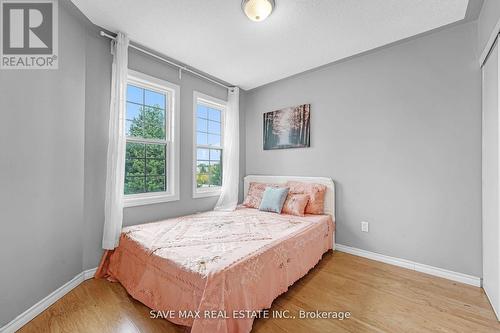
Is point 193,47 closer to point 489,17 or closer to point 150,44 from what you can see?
point 150,44

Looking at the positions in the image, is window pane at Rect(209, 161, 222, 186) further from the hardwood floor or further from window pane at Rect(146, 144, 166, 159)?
the hardwood floor

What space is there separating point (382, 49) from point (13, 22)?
3475 mm

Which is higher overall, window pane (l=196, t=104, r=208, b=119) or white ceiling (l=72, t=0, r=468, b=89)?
white ceiling (l=72, t=0, r=468, b=89)

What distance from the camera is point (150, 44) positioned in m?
2.39

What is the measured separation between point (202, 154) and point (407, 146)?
2.68 metres

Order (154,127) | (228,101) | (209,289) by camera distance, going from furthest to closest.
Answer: (228,101) → (154,127) → (209,289)

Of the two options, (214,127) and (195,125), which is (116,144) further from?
(214,127)

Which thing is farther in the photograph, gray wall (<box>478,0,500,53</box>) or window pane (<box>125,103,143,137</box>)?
window pane (<box>125,103,143,137</box>)

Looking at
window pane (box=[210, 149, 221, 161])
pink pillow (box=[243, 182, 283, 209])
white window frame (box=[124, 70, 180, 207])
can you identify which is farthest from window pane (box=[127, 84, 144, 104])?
pink pillow (box=[243, 182, 283, 209])

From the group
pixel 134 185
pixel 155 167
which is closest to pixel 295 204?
pixel 155 167

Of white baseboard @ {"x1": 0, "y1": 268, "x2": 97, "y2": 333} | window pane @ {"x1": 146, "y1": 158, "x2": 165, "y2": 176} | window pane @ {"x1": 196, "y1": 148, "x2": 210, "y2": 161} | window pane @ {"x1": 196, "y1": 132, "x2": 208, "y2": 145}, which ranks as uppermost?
window pane @ {"x1": 196, "y1": 132, "x2": 208, "y2": 145}

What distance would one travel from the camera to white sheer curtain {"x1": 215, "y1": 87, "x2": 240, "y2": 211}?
339cm

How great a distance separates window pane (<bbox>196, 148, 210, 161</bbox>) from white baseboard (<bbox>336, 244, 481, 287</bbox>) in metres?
2.32

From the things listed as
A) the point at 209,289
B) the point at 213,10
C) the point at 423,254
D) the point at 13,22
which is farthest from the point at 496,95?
the point at 13,22
